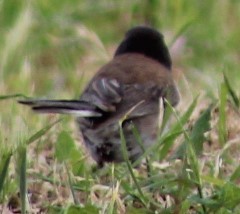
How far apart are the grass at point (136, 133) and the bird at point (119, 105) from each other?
94 millimetres

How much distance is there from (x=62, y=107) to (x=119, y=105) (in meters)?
0.61

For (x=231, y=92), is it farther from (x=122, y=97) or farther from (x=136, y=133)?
(x=122, y=97)

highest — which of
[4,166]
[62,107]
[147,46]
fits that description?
[4,166]

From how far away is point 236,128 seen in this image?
5.43 m

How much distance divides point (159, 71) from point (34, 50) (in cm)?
239

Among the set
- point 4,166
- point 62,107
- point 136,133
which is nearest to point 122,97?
point 62,107

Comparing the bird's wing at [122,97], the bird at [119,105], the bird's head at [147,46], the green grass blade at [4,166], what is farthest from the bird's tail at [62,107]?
the bird's head at [147,46]

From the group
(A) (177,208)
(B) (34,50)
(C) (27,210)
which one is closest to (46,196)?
(C) (27,210)

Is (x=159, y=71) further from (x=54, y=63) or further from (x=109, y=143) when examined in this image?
(x=54, y=63)

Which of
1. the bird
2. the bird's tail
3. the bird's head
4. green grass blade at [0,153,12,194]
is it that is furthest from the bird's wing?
green grass blade at [0,153,12,194]

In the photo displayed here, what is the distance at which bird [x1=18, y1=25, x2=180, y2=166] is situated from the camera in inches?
211

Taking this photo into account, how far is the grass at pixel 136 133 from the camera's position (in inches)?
169

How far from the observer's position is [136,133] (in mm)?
4758

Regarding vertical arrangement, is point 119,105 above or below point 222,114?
below
